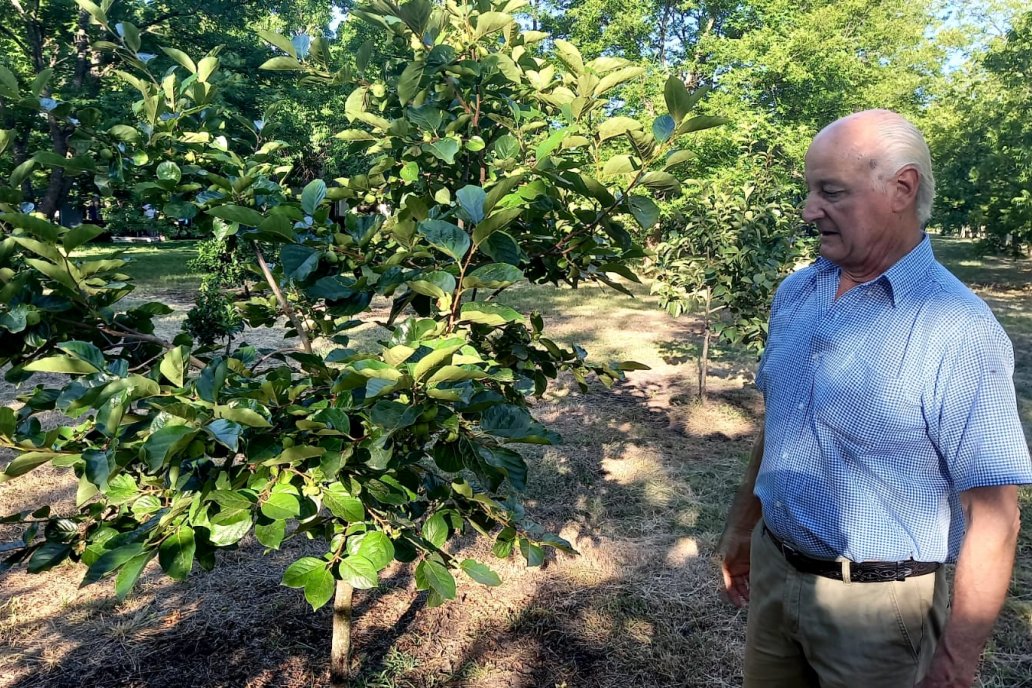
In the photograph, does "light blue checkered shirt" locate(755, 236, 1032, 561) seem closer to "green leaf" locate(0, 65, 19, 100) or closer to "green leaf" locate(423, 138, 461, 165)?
"green leaf" locate(423, 138, 461, 165)

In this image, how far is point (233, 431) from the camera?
1266 mm

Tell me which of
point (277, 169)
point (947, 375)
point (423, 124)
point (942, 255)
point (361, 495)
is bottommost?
point (942, 255)

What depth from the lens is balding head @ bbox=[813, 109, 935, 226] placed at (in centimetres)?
161

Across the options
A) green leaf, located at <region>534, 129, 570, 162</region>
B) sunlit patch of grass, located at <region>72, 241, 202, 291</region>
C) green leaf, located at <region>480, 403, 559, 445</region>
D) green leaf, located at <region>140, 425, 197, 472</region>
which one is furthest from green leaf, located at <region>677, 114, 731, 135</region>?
sunlit patch of grass, located at <region>72, 241, 202, 291</region>

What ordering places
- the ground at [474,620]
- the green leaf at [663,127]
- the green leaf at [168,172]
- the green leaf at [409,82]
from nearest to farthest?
the green leaf at [663,127] < the green leaf at [168,172] < the green leaf at [409,82] < the ground at [474,620]

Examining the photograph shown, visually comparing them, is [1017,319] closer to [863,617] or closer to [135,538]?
[863,617]

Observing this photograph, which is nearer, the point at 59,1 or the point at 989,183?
the point at 59,1

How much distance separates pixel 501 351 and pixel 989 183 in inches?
1104

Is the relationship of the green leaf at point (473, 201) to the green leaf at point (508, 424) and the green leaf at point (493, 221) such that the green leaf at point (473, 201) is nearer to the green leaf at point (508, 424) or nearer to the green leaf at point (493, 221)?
the green leaf at point (493, 221)

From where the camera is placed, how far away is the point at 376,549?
1.44 m

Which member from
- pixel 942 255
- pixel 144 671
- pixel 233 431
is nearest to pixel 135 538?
pixel 233 431

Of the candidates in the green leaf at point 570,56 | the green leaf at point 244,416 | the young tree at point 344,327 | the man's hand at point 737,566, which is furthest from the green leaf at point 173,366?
the man's hand at point 737,566

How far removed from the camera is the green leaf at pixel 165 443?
4.05 ft

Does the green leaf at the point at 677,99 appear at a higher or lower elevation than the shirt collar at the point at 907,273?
higher
